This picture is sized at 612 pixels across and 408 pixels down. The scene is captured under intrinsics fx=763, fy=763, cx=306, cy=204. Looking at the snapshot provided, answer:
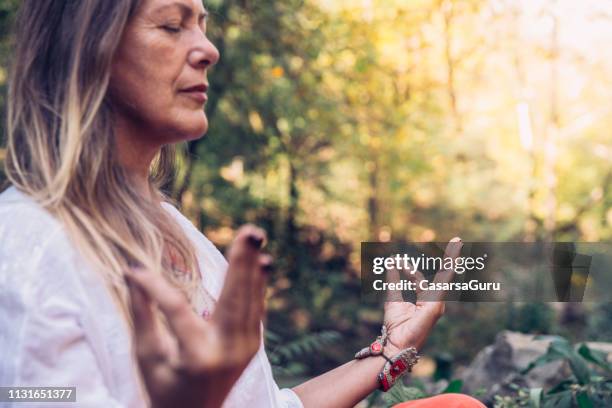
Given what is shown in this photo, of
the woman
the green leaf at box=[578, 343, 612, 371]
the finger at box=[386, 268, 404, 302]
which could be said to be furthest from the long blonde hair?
the green leaf at box=[578, 343, 612, 371]

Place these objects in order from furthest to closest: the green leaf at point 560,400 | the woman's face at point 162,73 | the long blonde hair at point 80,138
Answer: the green leaf at point 560,400, the woman's face at point 162,73, the long blonde hair at point 80,138

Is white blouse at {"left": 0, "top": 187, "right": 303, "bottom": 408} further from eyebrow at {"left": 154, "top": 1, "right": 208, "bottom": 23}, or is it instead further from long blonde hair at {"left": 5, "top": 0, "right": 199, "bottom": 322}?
eyebrow at {"left": 154, "top": 1, "right": 208, "bottom": 23}

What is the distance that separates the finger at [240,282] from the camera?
0.81 metres

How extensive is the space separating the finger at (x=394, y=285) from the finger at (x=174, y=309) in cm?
91

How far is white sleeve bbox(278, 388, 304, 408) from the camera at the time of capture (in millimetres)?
1556

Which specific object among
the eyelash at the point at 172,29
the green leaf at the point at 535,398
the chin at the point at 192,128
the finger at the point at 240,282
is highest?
the eyelash at the point at 172,29

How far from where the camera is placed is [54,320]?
103 centimetres

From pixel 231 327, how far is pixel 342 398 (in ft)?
2.87

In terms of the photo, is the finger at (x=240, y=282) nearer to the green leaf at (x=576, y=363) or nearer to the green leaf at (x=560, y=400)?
the green leaf at (x=560, y=400)

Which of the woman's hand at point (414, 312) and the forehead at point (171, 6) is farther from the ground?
the forehead at point (171, 6)

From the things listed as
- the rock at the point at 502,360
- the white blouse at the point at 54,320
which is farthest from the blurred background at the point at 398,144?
the white blouse at the point at 54,320

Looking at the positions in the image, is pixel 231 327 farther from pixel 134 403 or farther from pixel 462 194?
pixel 462 194

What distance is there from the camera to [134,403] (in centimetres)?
112

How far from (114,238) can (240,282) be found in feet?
1.38
